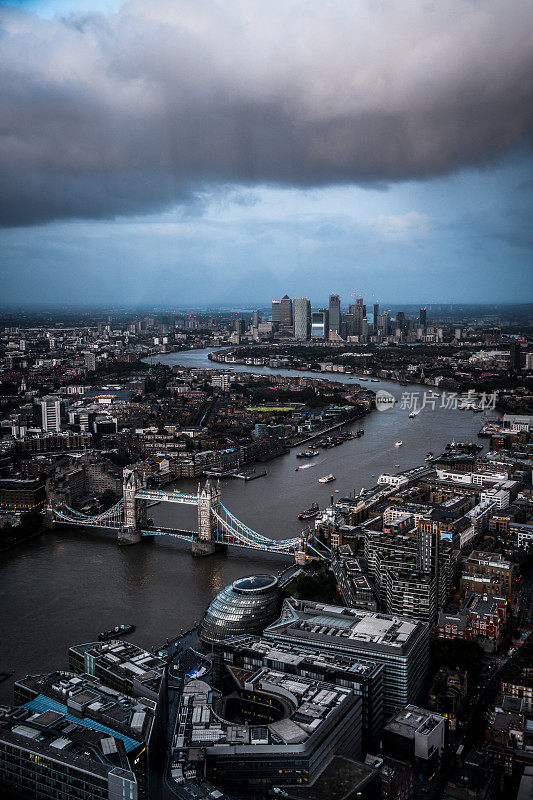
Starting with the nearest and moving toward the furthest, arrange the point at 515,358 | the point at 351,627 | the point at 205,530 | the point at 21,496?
the point at 351,627 < the point at 205,530 < the point at 21,496 < the point at 515,358

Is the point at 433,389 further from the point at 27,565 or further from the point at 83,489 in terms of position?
the point at 27,565

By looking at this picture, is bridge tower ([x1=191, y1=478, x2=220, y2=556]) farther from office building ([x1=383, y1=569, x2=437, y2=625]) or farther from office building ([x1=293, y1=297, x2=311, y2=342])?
office building ([x1=293, y1=297, x2=311, y2=342])

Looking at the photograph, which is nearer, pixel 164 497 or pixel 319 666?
pixel 319 666

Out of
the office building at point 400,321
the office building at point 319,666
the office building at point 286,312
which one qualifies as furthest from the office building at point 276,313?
the office building at point 319,666

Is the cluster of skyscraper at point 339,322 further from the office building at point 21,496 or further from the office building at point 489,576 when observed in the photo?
the office building at point 489,576

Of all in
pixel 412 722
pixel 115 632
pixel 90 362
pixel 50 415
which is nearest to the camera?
pixel 412 722

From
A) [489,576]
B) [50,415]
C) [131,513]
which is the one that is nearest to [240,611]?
[489,576]

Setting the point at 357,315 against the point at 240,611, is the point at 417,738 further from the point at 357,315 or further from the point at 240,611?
the point at 357,315
